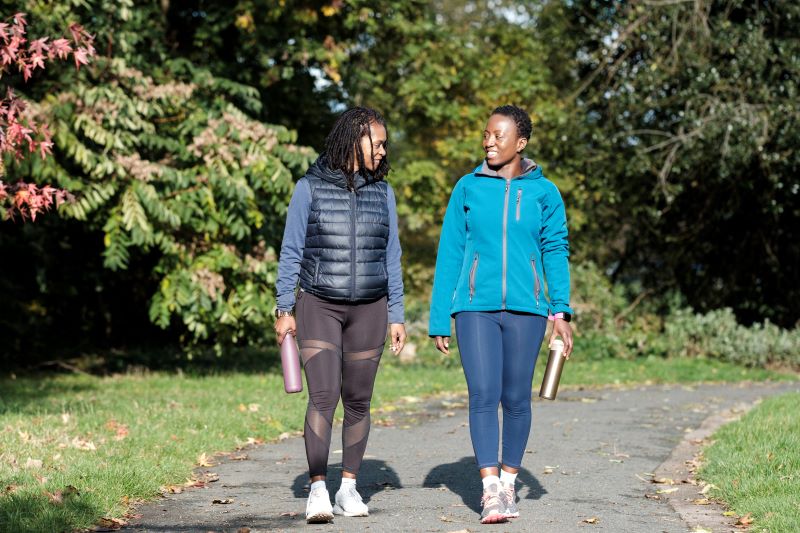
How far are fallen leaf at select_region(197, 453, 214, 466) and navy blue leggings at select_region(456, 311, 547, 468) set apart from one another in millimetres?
2565

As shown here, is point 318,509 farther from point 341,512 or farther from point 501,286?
point 501,286

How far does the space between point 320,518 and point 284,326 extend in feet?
3.21

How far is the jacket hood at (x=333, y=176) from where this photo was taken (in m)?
5.77

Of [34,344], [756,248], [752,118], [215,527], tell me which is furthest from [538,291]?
[756,248]

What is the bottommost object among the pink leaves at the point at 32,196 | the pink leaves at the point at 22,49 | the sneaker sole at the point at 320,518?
the sneaker sole at the point at 320,518

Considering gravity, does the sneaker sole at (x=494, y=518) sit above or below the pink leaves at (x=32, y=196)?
below

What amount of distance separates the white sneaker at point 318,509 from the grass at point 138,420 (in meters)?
1.05

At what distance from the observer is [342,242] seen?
5707 mm

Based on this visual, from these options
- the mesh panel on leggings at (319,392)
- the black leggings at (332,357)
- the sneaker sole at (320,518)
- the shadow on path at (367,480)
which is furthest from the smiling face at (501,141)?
the shadow on path at (367,480)

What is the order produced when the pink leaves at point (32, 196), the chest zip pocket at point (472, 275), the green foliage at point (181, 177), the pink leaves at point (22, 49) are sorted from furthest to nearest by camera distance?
the green foliage at point (181, 177) → the pink leaves at point (32, 196) → the pink leaves at point (22, 49) → the chest zip pocket at point (472, 275)

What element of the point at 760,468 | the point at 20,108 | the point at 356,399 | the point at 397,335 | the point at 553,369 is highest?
the point at 20,108

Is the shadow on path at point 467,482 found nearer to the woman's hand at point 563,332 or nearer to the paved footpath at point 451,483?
the paved footpath at point 451,483

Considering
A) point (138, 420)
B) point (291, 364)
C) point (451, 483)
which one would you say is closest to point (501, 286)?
point (291, 364)

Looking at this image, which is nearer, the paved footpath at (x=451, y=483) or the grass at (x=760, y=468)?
the paved footpath at (x=451, y=483)
